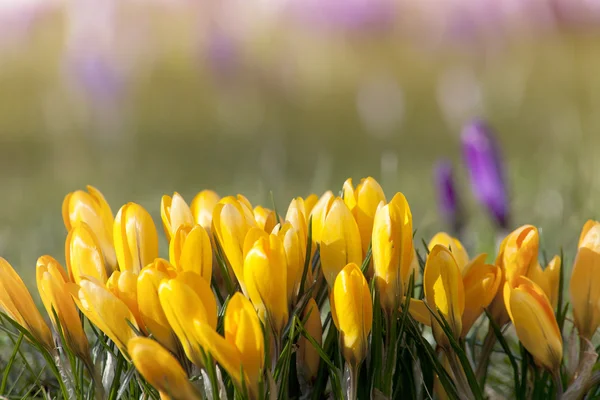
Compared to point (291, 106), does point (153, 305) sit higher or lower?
lower

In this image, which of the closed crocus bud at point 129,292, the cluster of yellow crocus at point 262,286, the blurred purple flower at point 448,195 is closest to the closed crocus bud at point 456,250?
the cluster of yellow crocus at point 262,286

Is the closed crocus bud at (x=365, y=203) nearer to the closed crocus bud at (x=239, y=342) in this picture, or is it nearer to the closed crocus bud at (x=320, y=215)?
the closed crocus bud at (x=320, y=215)

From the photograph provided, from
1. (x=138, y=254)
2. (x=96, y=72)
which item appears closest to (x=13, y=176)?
(x=96, y=72)

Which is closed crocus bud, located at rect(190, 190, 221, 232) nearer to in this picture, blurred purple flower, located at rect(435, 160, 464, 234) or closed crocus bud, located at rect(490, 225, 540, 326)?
closed crocus bud, located at rect(490, 225, 540, 326)

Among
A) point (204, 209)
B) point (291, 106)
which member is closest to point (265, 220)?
point (204, 209)

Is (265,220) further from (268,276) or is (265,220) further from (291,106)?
(291,106)

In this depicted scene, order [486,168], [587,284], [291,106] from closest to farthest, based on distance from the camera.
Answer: [587,284] < [486,168] < [291,106]

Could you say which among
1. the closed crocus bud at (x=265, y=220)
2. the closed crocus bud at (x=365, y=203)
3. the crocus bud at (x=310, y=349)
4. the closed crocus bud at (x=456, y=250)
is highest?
the closed crocus bud at (x=365, y=203)

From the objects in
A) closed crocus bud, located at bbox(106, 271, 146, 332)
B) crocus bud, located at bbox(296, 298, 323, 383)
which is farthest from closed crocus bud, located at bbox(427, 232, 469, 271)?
closed crocus bud, located at bbox(106, 271, 146, 332)
